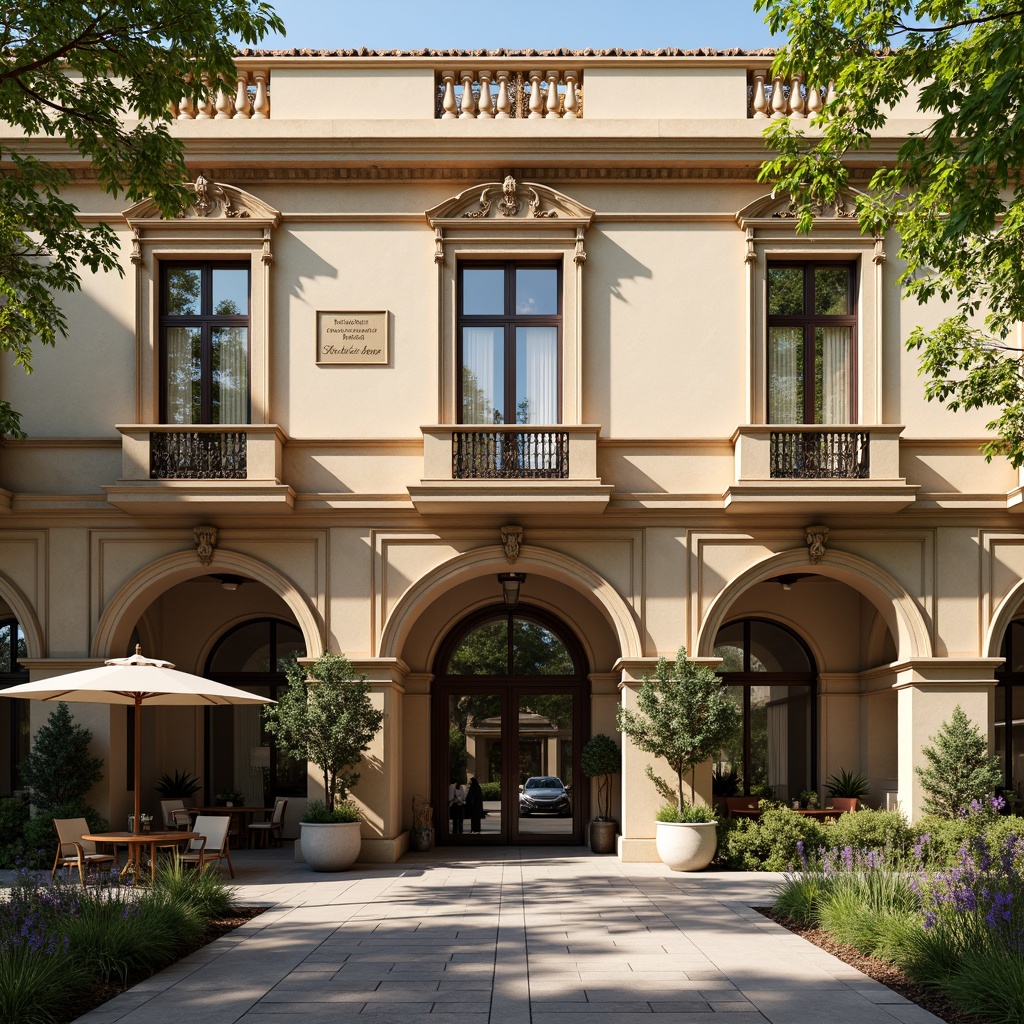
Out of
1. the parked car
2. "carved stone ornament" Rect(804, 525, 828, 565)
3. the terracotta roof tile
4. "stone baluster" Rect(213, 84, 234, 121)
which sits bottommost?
the parked car

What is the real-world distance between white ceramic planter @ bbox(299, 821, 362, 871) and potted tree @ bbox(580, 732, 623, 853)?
402cm

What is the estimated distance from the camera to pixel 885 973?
8.46 meters

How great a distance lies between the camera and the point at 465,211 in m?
16.5

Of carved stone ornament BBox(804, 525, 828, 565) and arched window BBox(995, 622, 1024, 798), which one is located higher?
carved stone ornament BBox(804, 525, 828, 565)

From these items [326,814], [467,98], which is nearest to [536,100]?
[467,98]

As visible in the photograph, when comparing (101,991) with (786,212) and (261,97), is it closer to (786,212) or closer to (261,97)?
(261,97)

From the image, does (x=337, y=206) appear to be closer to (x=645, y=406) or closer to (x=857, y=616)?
(x=645, y=406)

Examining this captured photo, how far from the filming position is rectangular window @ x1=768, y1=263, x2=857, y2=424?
54.6ft

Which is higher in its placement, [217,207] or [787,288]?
[217,207]

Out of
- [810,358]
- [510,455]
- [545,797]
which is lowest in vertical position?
[545,797]

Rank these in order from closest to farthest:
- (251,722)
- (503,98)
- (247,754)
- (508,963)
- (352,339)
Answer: (508,963), (352,339), (503,98), (247,754), (251,722)

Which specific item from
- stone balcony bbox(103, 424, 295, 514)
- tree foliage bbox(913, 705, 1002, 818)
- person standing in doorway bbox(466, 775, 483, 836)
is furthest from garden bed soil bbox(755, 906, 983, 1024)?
stone balcony bbox(103, 424, 295, 514)

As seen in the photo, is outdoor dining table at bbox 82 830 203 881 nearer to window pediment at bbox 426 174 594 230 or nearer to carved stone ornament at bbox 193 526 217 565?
carved stone ornament at bbox 193 526 217 565

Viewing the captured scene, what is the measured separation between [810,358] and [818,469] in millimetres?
1846
